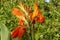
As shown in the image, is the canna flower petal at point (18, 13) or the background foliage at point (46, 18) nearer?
the canna flower petal at point (18, 13)

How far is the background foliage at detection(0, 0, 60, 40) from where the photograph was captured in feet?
7.46

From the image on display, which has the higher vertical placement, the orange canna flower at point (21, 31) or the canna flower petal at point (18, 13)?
the canna flower petal at point (18, 13)

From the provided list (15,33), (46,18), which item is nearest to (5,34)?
(15,33)

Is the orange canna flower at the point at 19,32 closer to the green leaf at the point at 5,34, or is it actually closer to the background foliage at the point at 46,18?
the green leaf at the point at 5,34

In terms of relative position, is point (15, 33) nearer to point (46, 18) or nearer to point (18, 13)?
point (18, 13)

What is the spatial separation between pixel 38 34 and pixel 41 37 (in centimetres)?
5

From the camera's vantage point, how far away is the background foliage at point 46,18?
2274 mm

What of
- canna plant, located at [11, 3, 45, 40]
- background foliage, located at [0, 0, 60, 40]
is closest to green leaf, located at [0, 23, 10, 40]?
canna plant, located at [11, 3, 45, 40]

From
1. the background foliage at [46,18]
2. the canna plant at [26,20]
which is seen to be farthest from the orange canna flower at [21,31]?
the background foliage at [46,18]

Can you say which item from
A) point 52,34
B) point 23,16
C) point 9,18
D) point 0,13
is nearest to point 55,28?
point 52,34

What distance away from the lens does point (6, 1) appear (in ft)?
9.71

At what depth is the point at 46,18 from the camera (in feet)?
8.54

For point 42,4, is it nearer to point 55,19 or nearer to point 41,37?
point 55,19

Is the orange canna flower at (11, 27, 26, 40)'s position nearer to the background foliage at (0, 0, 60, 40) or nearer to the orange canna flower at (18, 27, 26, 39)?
the orange canna flower at (18, 27, 26, 39)
